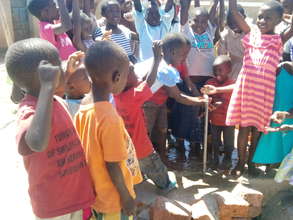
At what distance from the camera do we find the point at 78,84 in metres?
2.71

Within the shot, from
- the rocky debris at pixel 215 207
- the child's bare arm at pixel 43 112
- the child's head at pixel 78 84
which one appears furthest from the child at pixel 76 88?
the child's bare arm at pixel 43 112

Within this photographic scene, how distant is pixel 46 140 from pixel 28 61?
0.38m

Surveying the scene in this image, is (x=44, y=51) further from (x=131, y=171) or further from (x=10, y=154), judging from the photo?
(x=10, y=154)

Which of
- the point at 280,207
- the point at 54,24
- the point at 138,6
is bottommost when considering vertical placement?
the point at 280,207

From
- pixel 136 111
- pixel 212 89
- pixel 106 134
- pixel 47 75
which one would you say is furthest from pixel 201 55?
pixel 47 75

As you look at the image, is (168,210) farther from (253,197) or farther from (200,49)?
(200,49)

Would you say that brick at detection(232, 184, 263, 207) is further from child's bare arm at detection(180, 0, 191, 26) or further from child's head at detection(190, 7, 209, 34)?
child's bare arm at detection(180, 0, 191, 26)

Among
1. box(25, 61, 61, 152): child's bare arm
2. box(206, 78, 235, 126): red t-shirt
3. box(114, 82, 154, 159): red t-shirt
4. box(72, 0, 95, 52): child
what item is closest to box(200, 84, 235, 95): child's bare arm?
box(206, 78, 235, 126): red t-shirt

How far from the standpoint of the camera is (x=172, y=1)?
450 cm

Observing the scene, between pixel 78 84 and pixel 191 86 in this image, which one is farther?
pixel 191 86

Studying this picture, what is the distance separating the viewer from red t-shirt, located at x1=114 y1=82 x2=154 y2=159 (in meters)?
2.70

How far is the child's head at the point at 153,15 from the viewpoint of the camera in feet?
14.0

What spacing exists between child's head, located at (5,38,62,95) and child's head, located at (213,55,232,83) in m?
2.33

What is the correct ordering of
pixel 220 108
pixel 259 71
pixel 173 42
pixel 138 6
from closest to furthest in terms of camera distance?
pixel 259 71
pixel 173 42
pixel 220 108
pixel 138 6
